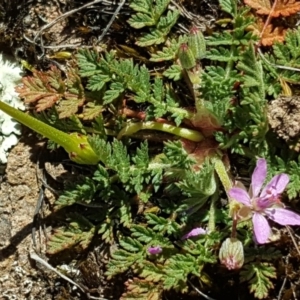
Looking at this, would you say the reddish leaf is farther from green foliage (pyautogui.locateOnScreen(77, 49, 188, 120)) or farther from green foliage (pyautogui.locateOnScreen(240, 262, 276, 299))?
green foliage (pyautogui.locateOnScreen(240, 262, 276, 299))

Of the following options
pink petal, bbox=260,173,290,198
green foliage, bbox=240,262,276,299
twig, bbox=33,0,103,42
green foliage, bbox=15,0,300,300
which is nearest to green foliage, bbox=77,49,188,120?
green foliage, bbox=15,0,300,300

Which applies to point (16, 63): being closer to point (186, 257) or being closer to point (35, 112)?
point (35, 112)

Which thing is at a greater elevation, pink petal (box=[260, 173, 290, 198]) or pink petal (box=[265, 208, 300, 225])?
pink petal (box=[260, 173, 290, 198])

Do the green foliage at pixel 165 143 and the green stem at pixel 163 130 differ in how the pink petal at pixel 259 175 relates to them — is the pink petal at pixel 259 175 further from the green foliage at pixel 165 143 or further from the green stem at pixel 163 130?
the green stem at pixel 163 130

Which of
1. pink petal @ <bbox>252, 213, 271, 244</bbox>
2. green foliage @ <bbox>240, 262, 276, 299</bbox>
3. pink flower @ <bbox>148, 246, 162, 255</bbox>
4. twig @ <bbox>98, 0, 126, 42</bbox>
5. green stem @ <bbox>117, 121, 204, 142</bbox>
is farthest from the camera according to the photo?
twig @ <bbox>98, 0, 126, 42</bbox>

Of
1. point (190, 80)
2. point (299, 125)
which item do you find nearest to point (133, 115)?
A: point (190, 80)

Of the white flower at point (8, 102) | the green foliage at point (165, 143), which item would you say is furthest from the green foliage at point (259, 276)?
the white flower at point (8, 102)
